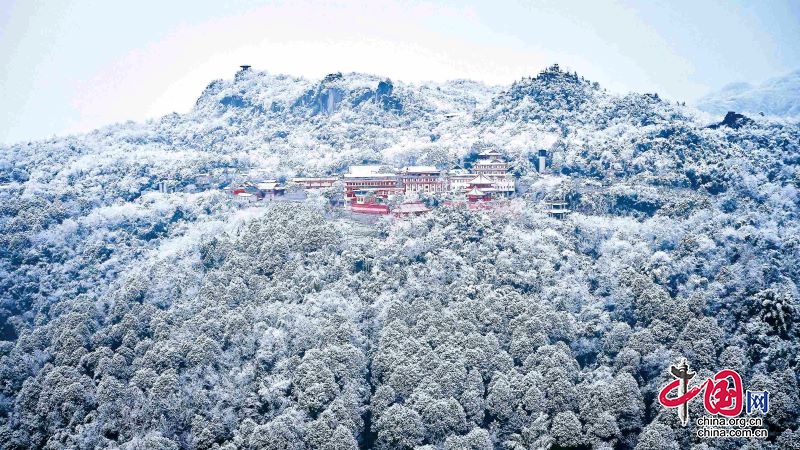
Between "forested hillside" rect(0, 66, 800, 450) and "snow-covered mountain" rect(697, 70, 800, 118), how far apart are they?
44.7m

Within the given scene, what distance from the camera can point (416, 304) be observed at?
4400 centimetres

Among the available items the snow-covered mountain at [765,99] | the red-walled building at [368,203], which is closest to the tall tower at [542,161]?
the red-walled building at [368,203]

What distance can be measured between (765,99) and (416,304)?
98.7 metres

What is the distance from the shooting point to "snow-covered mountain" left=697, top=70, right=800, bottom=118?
379 ft

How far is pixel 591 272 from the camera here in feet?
165

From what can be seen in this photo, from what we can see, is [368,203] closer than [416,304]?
No

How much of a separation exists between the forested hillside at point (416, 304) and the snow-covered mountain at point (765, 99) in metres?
44.7

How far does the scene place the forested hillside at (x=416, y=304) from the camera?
3784 cm

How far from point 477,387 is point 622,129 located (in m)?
44.4

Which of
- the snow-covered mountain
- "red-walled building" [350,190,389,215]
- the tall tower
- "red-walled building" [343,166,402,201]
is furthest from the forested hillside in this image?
the snow-covered mountain

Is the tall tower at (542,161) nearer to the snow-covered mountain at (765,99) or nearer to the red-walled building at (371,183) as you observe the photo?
the red-walled building at (371,183)

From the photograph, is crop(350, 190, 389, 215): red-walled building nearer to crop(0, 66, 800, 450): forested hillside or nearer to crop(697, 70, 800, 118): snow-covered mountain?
crop(0, 66, 800, 450): forested hillside

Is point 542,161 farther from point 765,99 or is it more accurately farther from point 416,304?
point 765,99

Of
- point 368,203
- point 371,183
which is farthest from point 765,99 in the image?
point 368,203
